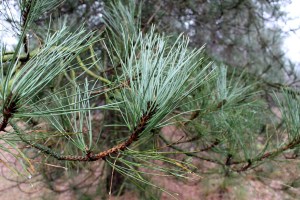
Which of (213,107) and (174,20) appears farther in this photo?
(174,20)

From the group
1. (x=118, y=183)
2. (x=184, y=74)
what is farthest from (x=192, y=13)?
(x=184, y=74)

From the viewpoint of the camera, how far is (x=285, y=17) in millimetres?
3393

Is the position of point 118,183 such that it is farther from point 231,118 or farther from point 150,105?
Result: point 150,105

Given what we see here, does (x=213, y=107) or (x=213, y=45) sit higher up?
(x=213, y=45)

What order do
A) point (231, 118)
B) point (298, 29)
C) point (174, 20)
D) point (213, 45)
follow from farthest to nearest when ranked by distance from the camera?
point (213, 45), point (174, 20), point (298, 29), point (231, 118)

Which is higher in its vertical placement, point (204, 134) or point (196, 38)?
point (196, 38)

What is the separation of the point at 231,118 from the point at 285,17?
219 cm

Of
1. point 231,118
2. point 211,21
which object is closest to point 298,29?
point 211,21

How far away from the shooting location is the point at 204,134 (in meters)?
1.72

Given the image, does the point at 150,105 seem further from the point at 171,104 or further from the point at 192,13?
the point at 192,13

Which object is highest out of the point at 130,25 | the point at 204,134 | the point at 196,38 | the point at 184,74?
the point at 196,38

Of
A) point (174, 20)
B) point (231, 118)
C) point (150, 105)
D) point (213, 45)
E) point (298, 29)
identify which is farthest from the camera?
point (213, 45)

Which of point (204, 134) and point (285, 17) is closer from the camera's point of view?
point (204, 134)

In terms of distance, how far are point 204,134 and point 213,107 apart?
154mm
